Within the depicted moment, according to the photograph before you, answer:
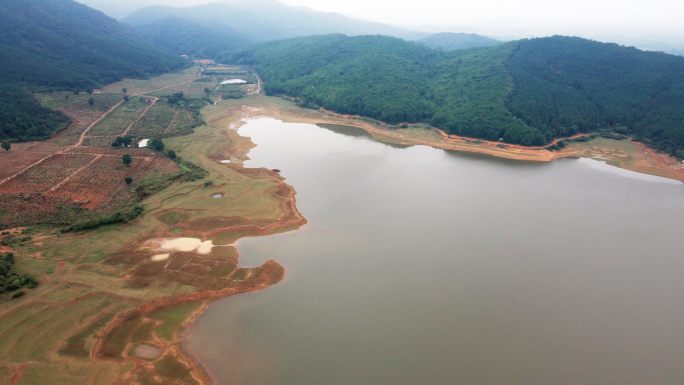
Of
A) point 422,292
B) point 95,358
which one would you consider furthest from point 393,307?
point 95,358

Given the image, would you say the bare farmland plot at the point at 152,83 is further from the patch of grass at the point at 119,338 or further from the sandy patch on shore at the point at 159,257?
the patch of grass at the point at 119,338

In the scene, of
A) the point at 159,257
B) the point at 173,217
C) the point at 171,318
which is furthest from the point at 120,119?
the point at 171,318

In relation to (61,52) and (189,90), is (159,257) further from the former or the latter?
(61,52)

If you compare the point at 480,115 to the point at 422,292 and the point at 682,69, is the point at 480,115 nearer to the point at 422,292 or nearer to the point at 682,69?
the point at 682,69

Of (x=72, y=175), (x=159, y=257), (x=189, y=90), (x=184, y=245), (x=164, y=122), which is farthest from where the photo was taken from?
(x=189, y=90)

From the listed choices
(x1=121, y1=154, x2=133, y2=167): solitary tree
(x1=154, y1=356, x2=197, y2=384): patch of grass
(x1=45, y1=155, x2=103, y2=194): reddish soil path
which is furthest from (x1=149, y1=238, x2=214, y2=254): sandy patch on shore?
(x1=121, y1=154, x2=133, y2=167): solitary tree

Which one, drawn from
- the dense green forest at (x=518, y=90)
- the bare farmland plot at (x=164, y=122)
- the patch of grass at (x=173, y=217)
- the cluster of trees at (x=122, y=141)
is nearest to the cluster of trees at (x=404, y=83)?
the dense green forest at (x=518, y=90)
